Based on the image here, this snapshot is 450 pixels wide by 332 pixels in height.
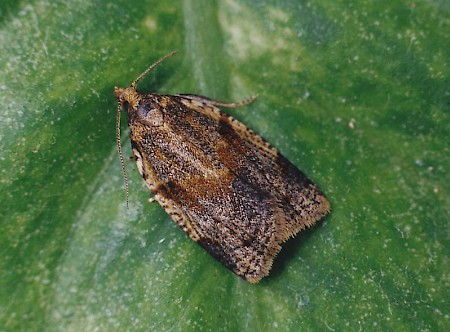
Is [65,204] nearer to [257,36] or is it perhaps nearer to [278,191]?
[278,191]

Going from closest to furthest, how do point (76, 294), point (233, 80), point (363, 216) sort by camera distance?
point (76, 294)
point (363, 216)
point (233, 80)

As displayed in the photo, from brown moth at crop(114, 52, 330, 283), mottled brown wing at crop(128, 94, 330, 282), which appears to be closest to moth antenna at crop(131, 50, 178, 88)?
brown moth at crop(114, 52, 330, 283)

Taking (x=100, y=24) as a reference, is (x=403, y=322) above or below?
below

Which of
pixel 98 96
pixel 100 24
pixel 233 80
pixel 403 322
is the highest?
pixel 100 24

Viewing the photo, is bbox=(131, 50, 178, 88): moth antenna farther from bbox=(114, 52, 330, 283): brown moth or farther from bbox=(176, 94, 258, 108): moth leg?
bbox=(176, 94, 258, 108): moth leg

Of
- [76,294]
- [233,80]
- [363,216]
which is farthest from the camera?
[233,80]

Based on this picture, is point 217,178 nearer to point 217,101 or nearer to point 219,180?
point 219,180

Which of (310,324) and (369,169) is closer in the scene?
(310,324)

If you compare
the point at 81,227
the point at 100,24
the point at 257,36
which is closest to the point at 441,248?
the point at 257,36
